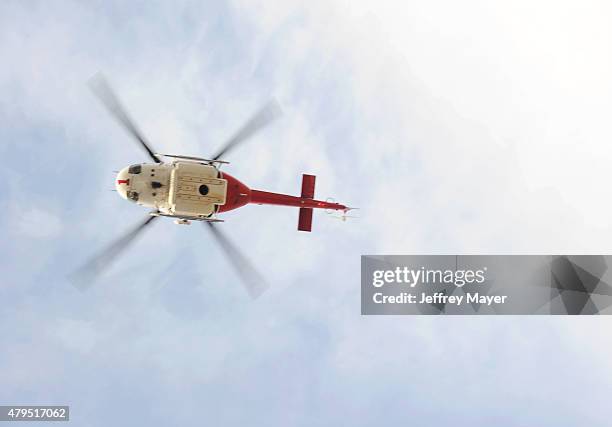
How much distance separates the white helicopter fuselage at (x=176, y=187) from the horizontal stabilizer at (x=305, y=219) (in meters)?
5.33

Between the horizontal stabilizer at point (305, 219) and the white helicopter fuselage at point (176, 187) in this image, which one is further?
the horizontal stabilizer at point (305, 219)

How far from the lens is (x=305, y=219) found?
3494 centimetres

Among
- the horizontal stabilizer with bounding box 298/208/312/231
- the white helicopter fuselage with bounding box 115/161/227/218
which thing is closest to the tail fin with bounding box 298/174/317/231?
the horizontal stabilizer with bounding box 298/208/312/231

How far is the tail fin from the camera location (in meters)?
34.9

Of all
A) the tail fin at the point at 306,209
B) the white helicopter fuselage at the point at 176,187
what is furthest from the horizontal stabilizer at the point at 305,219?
the white helicopter fuselage at the point at 176,187

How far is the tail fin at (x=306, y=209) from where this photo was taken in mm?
34875

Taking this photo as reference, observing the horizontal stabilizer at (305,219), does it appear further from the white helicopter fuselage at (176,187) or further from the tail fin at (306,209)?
the white helicopter fuselage at (176,187)

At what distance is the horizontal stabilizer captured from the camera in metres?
34.9

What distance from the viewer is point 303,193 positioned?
34844 millimetres

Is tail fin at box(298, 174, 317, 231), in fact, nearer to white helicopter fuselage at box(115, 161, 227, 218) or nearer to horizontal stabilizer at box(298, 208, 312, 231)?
horizontal stabilizer at box(298, 208, 312, 231)

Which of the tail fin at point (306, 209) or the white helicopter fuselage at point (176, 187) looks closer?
the white helicopter fuselage at point (176, 187)

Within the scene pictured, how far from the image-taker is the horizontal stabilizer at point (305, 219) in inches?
1373

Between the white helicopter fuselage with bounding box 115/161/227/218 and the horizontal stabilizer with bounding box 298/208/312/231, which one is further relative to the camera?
the horizontal stabilizer with bounding box 298/208/312/231

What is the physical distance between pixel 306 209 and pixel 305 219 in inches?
23.7
